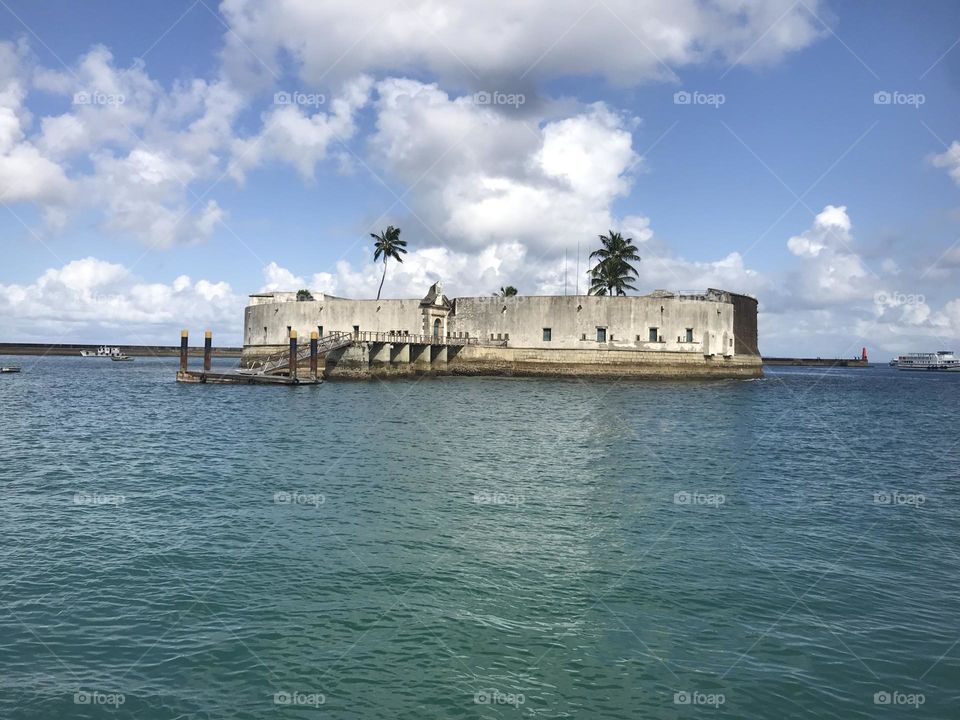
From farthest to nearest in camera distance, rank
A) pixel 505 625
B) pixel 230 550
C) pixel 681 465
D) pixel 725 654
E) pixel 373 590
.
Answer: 1. pixel 681 465
2. pixel 230 550
3. pixel 373 590
4. pixel 505 625
5. pixel 725 654

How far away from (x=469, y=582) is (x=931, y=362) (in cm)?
17065

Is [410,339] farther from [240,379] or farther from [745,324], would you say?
[745,324]

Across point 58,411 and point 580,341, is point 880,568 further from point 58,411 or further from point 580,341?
point 580,341

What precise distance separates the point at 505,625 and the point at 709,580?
3306 mm

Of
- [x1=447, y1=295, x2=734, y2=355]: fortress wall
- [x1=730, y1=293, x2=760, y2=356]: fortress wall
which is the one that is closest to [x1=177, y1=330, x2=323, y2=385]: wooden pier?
[x1=447, y1=295, x2=734, y2=355]: fortress wall

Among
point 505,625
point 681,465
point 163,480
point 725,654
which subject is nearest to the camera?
point 725,654

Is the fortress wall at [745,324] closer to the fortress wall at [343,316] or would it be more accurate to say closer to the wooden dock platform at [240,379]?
the fortress wall at [343,316]

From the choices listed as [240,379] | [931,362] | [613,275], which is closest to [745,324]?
[613,275]

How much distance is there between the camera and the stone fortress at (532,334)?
53375 millimetres

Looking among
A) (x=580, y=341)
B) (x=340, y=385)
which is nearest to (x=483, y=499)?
(x=340, y=385)

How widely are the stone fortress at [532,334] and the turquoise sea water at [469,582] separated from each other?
33321mm

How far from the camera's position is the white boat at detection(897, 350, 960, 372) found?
474ft

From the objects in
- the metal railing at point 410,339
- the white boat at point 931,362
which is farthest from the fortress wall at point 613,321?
the white boat at point 931,362

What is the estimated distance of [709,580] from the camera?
9.52 metres
